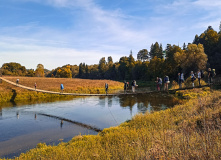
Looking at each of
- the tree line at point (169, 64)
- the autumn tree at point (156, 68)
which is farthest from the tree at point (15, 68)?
the autumn tree at point (156, 68)

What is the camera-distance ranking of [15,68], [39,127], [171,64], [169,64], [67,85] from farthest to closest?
[15,68] < [169,64] < [171,64] < [67,85] < [39,127]

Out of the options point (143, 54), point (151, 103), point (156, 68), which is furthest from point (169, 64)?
point (143, 54)

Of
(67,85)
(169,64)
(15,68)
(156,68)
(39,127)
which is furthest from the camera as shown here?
(15,68)

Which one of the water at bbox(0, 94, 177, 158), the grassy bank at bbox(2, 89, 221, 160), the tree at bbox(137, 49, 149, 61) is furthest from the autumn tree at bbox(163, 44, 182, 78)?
the tree at bbox(137, 49, 149, 61)

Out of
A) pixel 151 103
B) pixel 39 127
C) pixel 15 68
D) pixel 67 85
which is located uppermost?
pixel 15 68

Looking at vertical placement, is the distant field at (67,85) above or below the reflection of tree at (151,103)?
above

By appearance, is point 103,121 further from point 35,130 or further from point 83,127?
point 35,130

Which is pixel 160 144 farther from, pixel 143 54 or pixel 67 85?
pixel 143 54

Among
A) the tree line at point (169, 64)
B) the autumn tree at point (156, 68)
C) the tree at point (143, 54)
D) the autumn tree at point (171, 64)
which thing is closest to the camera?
the tree line at point (169, 64)

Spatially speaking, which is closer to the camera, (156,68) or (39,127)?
(39,127)

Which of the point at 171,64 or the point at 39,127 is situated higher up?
the point at 171,64

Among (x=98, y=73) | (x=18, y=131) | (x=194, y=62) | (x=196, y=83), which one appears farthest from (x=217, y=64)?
(x=98, y=73)

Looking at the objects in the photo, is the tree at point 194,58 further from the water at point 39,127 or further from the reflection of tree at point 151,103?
the water at point 39,127

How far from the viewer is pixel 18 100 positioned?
28.5 meters
